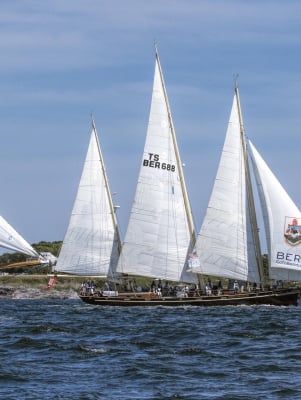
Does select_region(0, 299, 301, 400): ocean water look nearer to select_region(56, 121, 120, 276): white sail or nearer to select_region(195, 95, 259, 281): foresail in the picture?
select_region(195, 95, 259, 281): foresail

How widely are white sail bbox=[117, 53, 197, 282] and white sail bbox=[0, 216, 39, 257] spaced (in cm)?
1060

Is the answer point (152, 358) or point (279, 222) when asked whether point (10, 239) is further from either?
Answer: point (152, 358)

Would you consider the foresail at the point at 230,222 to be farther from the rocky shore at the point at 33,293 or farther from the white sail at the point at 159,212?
the rocky shore at the point at 33,293

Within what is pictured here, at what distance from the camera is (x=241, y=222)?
268ft

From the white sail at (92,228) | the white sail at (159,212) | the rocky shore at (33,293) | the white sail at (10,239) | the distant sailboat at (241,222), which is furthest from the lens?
the rocky shore at (33,293)

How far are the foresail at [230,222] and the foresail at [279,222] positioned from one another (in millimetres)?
1711

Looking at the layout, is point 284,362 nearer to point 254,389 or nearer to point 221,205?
point 254,389

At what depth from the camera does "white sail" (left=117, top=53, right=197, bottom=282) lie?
82.1 metres

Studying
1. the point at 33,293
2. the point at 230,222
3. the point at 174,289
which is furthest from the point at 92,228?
the point at 33,293

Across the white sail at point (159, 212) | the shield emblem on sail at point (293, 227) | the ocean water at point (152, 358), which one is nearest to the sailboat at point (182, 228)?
the white sail at point (159, 212)

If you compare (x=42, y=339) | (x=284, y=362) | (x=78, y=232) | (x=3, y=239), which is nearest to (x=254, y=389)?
(x=284, y=362)

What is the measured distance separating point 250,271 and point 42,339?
31595 mm

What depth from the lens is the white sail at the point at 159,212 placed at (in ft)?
269

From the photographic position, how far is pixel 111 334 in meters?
56.0
